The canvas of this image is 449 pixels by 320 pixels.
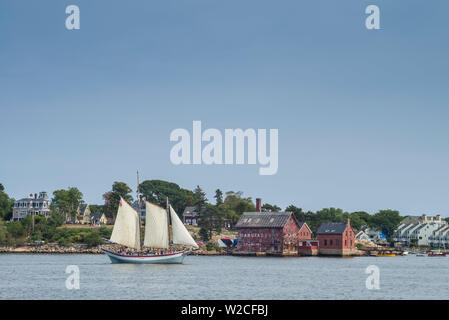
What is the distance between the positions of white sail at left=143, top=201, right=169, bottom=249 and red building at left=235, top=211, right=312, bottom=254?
38.1 metres

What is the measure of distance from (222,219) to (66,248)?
39447mm

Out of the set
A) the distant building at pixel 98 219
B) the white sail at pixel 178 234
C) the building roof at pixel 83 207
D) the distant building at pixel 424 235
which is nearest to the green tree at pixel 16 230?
the distant building at pixel 98 219

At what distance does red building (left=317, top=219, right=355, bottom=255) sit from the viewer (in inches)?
5025

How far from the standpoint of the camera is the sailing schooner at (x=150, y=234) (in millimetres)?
87438

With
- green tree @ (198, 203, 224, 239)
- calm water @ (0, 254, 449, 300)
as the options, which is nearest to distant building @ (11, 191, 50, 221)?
green tree @ (198, 203, 224, 239)

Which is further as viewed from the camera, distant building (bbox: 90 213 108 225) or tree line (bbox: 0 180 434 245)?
distant building (bbox: 90 213 108 225)

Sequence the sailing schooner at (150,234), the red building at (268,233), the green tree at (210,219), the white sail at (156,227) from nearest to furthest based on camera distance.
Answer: the sailing schooner at (150,234), the white sail at (156,227), the red building at (268,233), the green tree at (210,219)

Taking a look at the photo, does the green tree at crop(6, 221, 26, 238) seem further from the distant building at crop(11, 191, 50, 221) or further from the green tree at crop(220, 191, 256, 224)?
the green tree at crop(220, 191, 256, 224)

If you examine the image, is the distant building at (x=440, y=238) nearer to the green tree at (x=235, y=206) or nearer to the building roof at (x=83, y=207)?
the green tree at (x=235, y=206)

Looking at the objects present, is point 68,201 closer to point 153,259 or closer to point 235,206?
point 235,206

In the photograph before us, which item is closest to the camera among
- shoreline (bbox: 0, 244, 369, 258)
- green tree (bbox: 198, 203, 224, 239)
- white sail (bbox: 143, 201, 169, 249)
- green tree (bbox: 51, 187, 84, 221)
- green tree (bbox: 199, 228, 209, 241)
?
white sail (bbox: 143, 201, 169, 249)

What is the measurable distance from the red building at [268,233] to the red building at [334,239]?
5.69 meters

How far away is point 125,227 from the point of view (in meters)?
88.5
